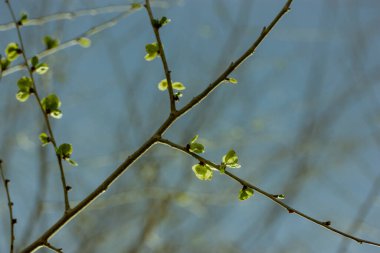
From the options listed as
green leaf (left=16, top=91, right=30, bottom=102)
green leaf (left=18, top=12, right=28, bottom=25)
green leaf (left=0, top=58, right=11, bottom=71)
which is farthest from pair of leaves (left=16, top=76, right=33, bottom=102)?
green leaf (left=18, top=12, right=28, bottom=25)

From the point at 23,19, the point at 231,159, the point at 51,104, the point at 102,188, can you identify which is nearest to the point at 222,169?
the point at 231,159

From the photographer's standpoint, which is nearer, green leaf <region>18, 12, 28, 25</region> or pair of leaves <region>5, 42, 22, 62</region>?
pair of leaves <region>5, 42, 22, 62</region>

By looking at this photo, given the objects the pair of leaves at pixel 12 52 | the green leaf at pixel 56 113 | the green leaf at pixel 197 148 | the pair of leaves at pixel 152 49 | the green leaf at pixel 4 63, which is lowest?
the green leaf at pixel 197 148

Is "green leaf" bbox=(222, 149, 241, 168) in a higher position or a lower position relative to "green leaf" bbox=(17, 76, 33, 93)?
lower

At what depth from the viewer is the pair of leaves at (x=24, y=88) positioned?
1.20 m

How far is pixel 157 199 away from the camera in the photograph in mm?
3070

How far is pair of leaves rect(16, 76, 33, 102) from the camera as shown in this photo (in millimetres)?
1203

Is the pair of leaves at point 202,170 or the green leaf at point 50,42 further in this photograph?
the green leaf at point 50,42

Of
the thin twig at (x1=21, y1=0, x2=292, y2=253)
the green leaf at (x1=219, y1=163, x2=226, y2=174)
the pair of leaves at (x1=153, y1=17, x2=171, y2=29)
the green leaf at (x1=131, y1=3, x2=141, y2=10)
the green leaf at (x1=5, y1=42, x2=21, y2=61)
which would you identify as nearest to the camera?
the thin twig at (x1=21, y1=0, x2=292, y2=253)

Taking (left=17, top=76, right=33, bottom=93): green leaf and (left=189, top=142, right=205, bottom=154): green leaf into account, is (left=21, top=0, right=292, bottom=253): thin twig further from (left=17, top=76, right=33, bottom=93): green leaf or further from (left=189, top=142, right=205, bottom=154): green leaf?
(left=17, top=76, right=33, bottom=93): green leaf

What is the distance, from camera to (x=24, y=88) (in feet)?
3.96

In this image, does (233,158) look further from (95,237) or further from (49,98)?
(95,237)

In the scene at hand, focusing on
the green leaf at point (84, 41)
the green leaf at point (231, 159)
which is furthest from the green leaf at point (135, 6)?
the green leaf at point (231, 159)

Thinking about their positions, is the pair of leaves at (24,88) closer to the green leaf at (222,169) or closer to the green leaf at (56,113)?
the green leaf at (56,113)
